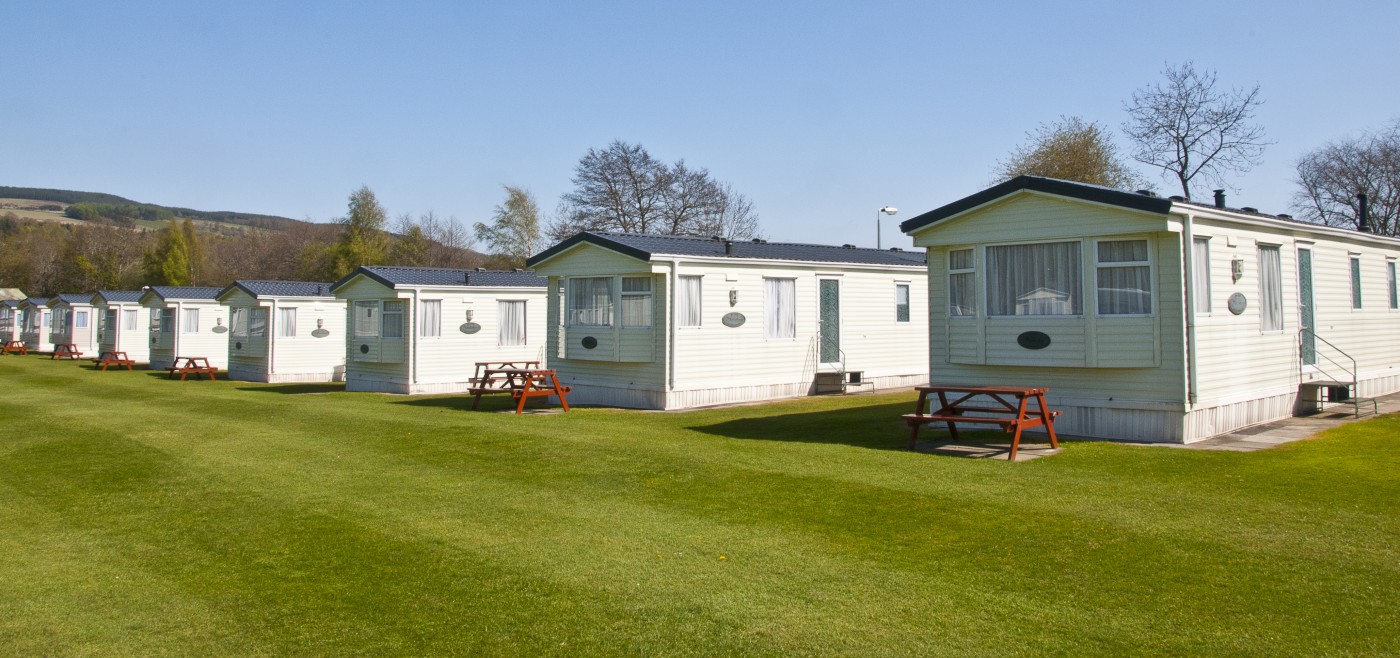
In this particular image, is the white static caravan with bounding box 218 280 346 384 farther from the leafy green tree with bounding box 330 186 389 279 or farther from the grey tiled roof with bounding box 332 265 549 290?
the leafy green tree with bounding box 330 186 389 279

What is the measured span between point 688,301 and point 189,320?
2314 centimetres

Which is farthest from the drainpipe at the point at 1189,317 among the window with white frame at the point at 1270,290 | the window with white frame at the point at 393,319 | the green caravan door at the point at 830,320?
the window with white frame at the point at 393,319

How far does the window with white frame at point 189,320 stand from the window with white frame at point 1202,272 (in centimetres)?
3118

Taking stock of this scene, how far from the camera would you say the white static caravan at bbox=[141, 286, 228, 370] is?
3275cm

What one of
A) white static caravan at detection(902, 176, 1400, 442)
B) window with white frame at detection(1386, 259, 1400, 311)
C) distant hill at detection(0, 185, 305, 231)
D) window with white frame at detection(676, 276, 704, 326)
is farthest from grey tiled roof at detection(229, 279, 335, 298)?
distant hill at detection(0, 185, 305, 231)

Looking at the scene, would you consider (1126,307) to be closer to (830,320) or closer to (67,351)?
(830,320)

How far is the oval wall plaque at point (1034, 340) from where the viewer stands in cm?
1159

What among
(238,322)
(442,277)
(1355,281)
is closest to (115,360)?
(238,322)

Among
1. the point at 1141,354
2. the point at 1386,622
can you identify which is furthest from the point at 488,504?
the point at 1141,354

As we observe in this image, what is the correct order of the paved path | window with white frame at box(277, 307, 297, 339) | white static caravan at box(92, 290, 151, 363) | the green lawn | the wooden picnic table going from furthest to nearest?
1. white static caravan at box(92, 290, 151, 363)
2. window with white frame at box(277, 307, 297, 339)
3. the paved path
4. the wooden picnic table
5. the green lawn

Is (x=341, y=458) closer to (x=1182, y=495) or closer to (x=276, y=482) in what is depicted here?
(x=276, y=482)

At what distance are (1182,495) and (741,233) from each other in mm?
40117

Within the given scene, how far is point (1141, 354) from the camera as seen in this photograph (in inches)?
433

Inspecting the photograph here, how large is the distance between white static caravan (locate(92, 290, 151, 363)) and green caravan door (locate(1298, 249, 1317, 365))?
37496 millimetres
